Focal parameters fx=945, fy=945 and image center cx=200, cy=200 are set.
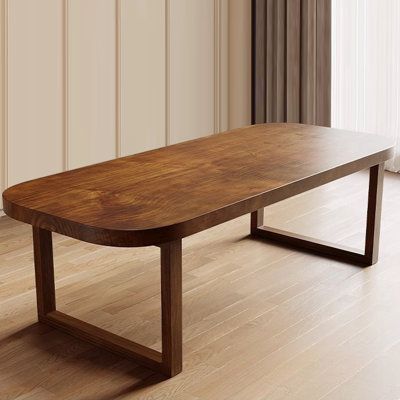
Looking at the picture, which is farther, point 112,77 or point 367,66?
point 367,66

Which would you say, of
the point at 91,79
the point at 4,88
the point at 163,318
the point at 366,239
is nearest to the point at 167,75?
the point at 91,79

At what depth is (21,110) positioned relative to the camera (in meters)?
4.12

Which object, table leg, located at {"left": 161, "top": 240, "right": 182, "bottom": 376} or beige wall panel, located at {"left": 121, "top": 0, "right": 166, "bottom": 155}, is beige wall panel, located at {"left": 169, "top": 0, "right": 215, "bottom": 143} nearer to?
beige wall panel, located at {"left": 121, "top": 0, "right": 166, "bottom": 155}

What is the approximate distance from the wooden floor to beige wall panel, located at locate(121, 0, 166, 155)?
0.87 m

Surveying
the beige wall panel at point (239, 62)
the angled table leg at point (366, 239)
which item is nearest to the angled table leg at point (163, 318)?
the angled table leg at point (366, 239)

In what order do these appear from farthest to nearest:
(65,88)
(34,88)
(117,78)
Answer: (117,78) → (65,88) → (34,88)

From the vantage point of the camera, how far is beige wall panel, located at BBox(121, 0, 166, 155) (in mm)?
4520

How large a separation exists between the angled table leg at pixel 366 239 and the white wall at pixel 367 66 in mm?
1383

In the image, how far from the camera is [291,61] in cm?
506

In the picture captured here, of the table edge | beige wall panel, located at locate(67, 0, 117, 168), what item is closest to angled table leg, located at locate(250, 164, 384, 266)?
the table edge

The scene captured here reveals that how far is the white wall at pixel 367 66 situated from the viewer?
4.82 metres

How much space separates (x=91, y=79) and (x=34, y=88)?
0.32 meters

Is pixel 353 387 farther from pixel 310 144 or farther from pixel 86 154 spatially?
pixel 86 154

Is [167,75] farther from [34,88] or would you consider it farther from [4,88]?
[4,88]
